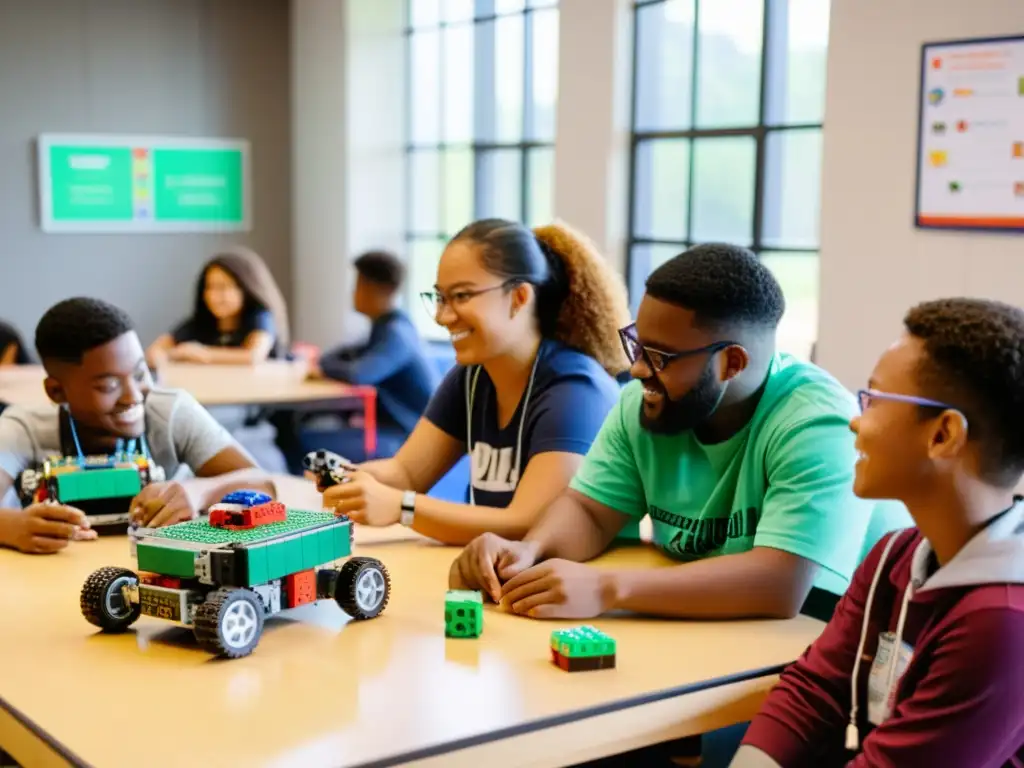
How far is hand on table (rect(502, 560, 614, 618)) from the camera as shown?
1.88 metres

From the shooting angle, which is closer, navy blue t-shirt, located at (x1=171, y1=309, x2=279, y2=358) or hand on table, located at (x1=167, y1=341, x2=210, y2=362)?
hand on table, located at (x1=167, y1=341, x2=210, y2=362)

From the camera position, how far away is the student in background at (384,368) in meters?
5.26

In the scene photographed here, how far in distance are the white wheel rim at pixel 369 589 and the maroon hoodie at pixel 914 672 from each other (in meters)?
0.57

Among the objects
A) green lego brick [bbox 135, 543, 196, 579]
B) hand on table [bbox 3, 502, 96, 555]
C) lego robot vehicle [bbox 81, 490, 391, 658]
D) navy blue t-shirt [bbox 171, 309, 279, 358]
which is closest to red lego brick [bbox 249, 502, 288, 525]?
lego robot vehicle [bbox 81, 490, 391, 658]

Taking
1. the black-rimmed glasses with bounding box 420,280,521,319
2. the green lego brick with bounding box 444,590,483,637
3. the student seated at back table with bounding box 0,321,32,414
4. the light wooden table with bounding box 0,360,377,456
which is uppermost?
the black-rimmed glasses with bounding box 420,280,521,319

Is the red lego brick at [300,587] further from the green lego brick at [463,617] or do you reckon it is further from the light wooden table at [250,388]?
the light wooden table at [250,388]

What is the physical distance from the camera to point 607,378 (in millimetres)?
2654

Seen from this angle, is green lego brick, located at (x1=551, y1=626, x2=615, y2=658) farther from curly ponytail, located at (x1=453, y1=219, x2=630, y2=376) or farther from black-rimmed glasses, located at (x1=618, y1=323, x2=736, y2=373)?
curly ponytail, located at (x1=453, y1=219, x2=630, y2=376)

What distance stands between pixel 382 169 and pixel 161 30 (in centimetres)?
165

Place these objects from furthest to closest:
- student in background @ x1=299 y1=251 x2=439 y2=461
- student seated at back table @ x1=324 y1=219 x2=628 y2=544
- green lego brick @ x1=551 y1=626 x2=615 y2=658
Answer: student in background @ x1=299 y1=251 x2=439 y2=461 < student seated at back table @ x1=324 y1=219 x2=628 y2=544 < green lego brick @ x1=551 y1=626 x2=615 y2=658

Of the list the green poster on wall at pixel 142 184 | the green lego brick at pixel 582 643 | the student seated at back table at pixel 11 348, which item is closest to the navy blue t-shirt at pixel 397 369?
the student seated at back table at pixel 11 348

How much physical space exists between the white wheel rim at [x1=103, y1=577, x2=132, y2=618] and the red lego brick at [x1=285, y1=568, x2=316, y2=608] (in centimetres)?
22

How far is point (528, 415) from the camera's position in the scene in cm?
258

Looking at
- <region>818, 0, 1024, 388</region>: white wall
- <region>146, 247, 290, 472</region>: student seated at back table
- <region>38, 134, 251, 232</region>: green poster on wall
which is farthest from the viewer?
<region>38, 134, 251, 232</region>: green poster on wall
